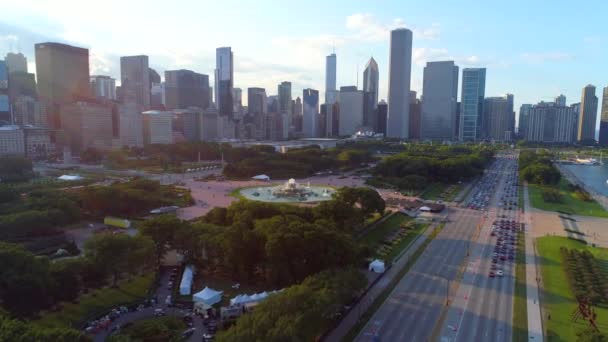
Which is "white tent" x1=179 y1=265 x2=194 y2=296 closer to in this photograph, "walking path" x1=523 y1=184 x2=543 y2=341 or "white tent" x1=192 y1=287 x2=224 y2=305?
"white tent" x1=192 y1=287 x2=224 y2=305

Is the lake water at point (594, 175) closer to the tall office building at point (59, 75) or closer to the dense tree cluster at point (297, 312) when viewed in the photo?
the dense tree cluster at point (297, 312)

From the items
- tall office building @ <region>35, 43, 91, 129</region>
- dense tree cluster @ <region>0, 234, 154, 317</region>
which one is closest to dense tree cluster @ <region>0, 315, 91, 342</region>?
dense tree cluster @ <region>0, 234, 154, 317</region>

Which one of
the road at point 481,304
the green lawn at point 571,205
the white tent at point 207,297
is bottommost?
the road at point 481,304

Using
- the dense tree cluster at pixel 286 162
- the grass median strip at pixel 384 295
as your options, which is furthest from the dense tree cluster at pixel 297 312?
the dense tree cluster at pixel 286 162

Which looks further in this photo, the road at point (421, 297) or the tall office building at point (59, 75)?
the tall office building at point (59, 75)

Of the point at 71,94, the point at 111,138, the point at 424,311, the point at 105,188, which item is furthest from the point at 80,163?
the point at 424,311

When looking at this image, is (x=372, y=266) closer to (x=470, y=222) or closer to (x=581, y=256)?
(x=581, y=256)

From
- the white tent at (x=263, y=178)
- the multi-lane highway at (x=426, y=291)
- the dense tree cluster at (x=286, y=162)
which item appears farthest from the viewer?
the dense tree cluster at (x=286, y=162)
